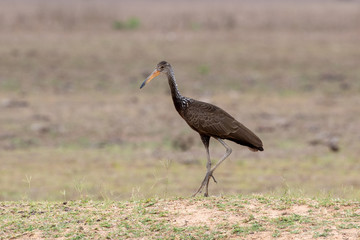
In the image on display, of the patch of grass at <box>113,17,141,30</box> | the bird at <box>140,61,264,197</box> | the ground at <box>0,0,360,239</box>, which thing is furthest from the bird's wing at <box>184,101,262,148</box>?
the patch of grass at <box>113,17,141,30</box>

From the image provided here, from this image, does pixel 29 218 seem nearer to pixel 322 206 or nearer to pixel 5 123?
pixel 322 206

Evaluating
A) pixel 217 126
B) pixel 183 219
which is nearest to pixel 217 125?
pixel 217 126

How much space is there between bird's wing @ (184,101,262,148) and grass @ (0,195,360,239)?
1.88 feet

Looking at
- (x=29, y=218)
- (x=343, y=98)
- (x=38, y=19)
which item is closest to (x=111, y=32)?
(x=38, y=19)

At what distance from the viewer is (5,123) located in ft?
53.1

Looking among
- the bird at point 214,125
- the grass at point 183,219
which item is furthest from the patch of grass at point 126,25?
the grass at point 183,219

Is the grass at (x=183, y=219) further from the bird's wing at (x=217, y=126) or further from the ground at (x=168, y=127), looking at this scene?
the bird's wing at (x=217, y=126)

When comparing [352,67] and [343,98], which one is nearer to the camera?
[343,98]

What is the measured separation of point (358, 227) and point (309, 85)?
1532 cm

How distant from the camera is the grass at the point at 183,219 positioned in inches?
233

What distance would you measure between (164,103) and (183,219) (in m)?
12.1

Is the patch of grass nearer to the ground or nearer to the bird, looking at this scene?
the ground

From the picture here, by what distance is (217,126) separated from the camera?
22.8 feet

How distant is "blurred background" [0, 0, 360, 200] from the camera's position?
12586 millimetres
